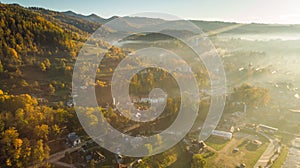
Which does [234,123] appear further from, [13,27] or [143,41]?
[143,41]

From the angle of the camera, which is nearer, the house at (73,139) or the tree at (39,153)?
the tree at (39,153)

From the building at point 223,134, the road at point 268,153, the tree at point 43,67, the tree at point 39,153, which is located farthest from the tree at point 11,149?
the tree at point 43,67

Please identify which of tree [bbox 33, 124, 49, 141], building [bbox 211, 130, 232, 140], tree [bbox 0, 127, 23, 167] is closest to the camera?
tree [bbox 0, 127, 23, 167]

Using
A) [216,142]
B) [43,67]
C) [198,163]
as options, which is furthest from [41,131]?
[43,67]

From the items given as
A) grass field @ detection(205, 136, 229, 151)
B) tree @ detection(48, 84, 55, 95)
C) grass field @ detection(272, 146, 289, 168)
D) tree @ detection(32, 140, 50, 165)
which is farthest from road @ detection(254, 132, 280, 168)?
tree @ detection(48, 84, 55, 95)

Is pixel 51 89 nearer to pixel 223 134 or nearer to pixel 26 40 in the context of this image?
pixel 26 40

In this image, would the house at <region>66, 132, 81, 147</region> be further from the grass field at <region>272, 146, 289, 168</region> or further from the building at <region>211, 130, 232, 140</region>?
the grass field at <region>272, 146, 289, 168</region>

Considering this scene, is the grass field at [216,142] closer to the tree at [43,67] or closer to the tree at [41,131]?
the tree at [41,131]

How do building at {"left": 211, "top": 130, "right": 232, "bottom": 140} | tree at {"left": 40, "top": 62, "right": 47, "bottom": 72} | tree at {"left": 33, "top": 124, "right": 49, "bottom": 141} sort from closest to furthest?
1. tree at {"left": 33, "top": 124, "right": 49, "bottom": 141}
2. building at {"left": 211, "top": 130, "right": 232, "bottom": 140}
3. tree at {"left": 40, "top": 62, "right": 47, "bottom": 72}
